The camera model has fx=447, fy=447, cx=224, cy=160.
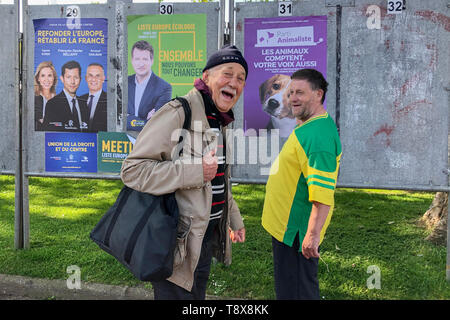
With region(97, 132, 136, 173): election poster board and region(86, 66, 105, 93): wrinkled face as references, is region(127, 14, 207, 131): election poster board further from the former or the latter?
region(86, 66, 105, 93): wrinkled face

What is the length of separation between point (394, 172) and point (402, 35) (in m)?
1.31

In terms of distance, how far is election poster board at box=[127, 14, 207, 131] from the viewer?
14.9 feet

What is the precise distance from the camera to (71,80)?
4840mm

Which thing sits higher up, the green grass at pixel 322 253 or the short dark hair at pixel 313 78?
the short dark hair at pixel 313 78

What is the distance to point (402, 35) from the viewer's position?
4.24 meters

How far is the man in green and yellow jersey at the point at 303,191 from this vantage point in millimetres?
2678

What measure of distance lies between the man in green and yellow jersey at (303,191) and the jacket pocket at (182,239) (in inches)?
30.0

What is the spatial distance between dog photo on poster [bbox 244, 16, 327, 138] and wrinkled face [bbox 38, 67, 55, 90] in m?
2.15

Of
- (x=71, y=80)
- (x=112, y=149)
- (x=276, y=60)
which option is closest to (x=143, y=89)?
(x=112, y=149)

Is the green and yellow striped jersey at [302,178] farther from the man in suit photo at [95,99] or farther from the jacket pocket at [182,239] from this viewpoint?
the man in suit photo at [95,99]

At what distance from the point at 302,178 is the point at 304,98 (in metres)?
0.53

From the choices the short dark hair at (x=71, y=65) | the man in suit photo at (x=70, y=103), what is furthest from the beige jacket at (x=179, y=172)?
the short dark hair at (x=71, y=65)
